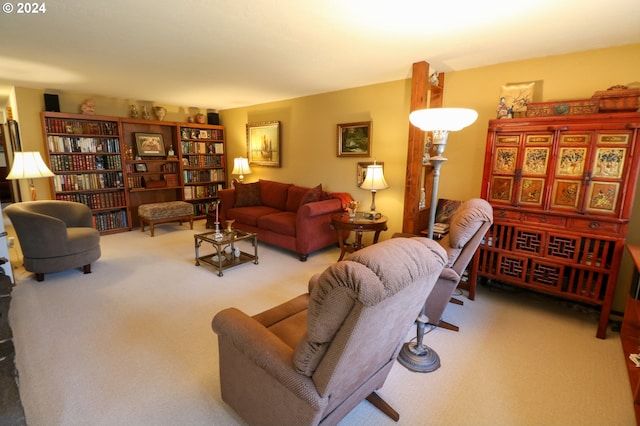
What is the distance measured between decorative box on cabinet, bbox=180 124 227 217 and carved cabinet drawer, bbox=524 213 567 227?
537 cm

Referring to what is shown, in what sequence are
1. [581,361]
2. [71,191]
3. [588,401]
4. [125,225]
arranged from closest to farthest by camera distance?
[588,401] → [581,361] → [71,191] → [125,225]

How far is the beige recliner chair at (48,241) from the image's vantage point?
9.70 ft

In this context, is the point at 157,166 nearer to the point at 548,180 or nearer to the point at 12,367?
the point at 12,367

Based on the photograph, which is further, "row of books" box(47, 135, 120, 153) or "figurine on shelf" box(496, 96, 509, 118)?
"row of books" box(47, 135, 120, 153)

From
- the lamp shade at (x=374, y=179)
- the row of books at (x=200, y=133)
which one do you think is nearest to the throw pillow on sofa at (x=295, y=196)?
the lamp shade at (x=374, y=179)

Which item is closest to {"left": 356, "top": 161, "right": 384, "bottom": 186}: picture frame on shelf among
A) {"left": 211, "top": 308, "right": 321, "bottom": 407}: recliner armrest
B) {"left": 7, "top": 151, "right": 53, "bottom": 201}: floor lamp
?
{"left": 211, "top": 308, "right": 321, "bottom": 407}: recliner armrest

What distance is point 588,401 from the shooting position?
1676mm

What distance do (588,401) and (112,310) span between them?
3.37 metres

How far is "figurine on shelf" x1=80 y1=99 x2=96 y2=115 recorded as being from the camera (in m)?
4.60

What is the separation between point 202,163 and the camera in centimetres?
599

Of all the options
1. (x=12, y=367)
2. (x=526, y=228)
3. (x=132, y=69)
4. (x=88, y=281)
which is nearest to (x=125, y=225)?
(x=88, y=281)

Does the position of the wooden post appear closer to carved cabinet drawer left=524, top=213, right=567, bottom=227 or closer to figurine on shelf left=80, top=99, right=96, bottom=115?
carved cabinet drawer left=524, top=213, right=567, bottom=227

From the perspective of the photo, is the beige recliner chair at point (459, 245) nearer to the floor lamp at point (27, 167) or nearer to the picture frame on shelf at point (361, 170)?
the picture frame on shelf at point (361, 170)

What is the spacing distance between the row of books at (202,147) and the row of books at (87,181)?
4.04 ft
